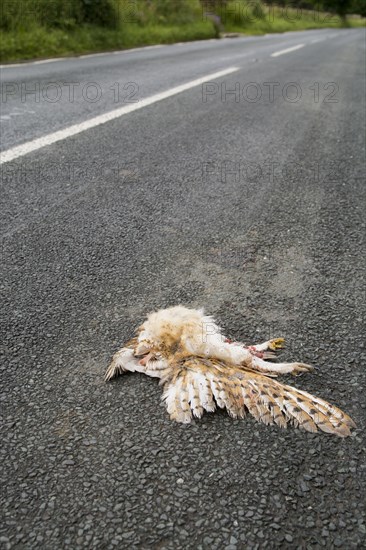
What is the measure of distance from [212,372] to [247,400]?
0.16 m

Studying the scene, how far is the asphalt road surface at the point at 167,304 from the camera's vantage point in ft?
4.74

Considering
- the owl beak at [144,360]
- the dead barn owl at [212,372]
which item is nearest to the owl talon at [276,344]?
the dead barn owl at [212,372]

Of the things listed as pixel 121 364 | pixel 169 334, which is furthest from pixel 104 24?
pixel 121 364

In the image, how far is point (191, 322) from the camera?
210 cm

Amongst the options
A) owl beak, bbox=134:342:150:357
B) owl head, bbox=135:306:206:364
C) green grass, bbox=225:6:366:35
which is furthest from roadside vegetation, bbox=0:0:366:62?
owl beak, bbox=134:342:150:357

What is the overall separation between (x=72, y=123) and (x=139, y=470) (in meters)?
4.38

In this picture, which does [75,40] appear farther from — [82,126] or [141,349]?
[141,349]

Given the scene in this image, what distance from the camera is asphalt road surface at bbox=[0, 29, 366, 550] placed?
1.44 m

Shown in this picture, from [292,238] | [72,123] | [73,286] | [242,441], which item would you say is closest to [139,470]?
[242,441]

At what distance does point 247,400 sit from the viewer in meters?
1.79

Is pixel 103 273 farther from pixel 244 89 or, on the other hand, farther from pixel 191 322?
pixel 244 89

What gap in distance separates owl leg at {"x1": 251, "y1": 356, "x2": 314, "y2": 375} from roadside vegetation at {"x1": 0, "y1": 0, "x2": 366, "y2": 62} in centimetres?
1030

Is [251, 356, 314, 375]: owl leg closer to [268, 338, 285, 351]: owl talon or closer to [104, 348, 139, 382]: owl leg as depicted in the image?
[268, 338, 285, 351]: owl talon

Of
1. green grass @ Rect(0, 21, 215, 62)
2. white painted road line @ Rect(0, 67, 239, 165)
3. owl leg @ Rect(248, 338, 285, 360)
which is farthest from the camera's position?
green grass @ Rect(0, 21, 215, 62)
